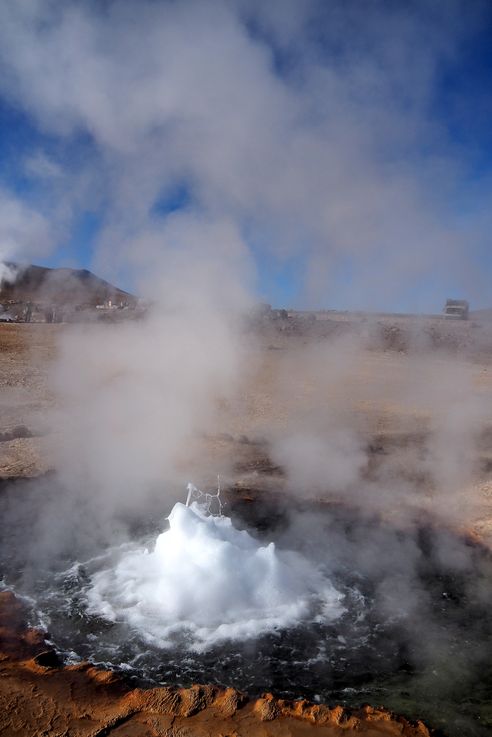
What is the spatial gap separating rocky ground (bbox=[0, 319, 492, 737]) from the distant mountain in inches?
82.7

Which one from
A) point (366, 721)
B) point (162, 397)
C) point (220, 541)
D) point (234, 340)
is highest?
point (234, 340)

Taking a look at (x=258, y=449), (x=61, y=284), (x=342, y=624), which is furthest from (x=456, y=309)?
(x=61, y=284)

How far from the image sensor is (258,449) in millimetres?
8695

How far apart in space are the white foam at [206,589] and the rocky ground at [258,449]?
2.28 feet

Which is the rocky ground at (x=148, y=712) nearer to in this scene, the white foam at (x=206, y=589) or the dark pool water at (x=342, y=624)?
the dark pool water at (x=342, y=624)

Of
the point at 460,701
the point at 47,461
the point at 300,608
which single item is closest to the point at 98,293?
the point at 47,461

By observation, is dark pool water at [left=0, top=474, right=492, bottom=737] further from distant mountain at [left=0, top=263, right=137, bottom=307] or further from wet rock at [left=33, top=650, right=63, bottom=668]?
distant mountain at [left=0, top=263, right=137, bottom=307]

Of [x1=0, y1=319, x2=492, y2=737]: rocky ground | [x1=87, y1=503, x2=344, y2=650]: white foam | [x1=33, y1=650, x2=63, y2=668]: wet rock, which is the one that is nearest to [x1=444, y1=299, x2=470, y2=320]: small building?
[x1=0, y1=319, x2=492, y2=737]: rocky ground

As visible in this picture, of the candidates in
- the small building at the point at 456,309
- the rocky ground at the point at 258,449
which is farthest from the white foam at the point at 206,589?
the small building at the point at 456,309

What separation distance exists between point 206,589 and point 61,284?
24.6 feet

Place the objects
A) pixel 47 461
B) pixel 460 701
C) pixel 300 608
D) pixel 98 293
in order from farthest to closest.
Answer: pixel 98 293
pixel 47 461
pixel 300 608
pixel 460 701

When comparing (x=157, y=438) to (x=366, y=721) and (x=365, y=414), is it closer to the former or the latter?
(x=365, y=414)

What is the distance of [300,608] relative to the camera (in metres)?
4.41

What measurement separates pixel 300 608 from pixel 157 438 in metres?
4.41
